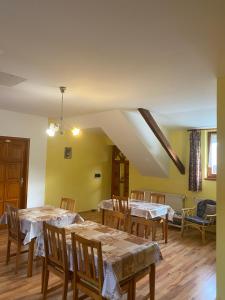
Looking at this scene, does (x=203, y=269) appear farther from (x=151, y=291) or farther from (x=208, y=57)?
(x=208, y=57)

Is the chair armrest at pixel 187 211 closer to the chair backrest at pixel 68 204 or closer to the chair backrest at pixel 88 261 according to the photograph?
the chair backrest at pixel 68 204

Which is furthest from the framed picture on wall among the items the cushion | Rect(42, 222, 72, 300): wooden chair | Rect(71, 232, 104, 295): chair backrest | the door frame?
Rect(71, 232, 104, 295): chair backrest

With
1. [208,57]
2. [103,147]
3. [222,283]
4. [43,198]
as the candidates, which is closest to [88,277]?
[222,283]

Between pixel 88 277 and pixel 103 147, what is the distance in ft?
18.4

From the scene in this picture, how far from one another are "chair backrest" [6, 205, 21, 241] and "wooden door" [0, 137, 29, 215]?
173 cm

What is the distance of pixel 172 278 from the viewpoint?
10.3 feet

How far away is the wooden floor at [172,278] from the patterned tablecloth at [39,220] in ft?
1.62

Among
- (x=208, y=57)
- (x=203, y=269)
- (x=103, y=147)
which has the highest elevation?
(x=208, y=57)

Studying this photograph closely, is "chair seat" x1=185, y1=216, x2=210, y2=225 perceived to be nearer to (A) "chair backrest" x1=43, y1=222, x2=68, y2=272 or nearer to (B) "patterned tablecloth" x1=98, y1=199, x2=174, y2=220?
(B) "patterned tablecloth" x1=98, y1=199, x2=174, y2=220

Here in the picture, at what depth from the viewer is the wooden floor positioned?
8.89 ft

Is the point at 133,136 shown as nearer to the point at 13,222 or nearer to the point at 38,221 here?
the point at 38,221

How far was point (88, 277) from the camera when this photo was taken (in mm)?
2074

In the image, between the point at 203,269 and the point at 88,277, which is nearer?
the point at 88,277

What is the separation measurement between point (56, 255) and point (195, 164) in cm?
402
